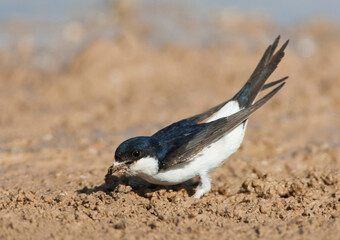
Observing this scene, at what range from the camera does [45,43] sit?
11.3 m

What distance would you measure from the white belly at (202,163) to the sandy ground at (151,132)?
0.19 m

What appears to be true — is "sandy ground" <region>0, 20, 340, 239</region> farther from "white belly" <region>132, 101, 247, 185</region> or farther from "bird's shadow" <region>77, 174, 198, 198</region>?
"white belly" <region>132, 101, 247, 185</region>

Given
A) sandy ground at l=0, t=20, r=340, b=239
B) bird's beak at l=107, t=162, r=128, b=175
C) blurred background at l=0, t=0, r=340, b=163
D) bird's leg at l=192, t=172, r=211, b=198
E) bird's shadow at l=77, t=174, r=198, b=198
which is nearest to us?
sandy ground at l=0, t=20, r=340, b=239

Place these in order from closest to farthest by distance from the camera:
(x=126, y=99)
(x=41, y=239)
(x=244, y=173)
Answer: (x=41, y=239) → (x=244, y=173) → (x=126, y=99)

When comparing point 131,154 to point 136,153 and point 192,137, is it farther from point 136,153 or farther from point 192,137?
point 192,137

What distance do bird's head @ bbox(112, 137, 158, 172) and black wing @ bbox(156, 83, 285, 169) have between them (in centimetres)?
18

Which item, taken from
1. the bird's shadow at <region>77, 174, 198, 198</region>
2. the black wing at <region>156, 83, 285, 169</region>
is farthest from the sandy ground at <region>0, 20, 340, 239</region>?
the black wing at <region>156, 83, 285, 169</region>

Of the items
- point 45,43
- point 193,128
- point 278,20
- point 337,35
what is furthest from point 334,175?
point 278,20

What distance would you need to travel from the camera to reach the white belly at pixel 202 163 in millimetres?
4137

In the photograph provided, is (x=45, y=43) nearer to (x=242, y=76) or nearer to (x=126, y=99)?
(x=126, y=99)

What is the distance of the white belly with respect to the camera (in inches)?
163

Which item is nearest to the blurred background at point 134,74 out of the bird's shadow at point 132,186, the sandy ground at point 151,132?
the sandy ground at point 151,132

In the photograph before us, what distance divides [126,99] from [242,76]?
2.55m

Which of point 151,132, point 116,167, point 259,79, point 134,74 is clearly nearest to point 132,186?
point 116,167
